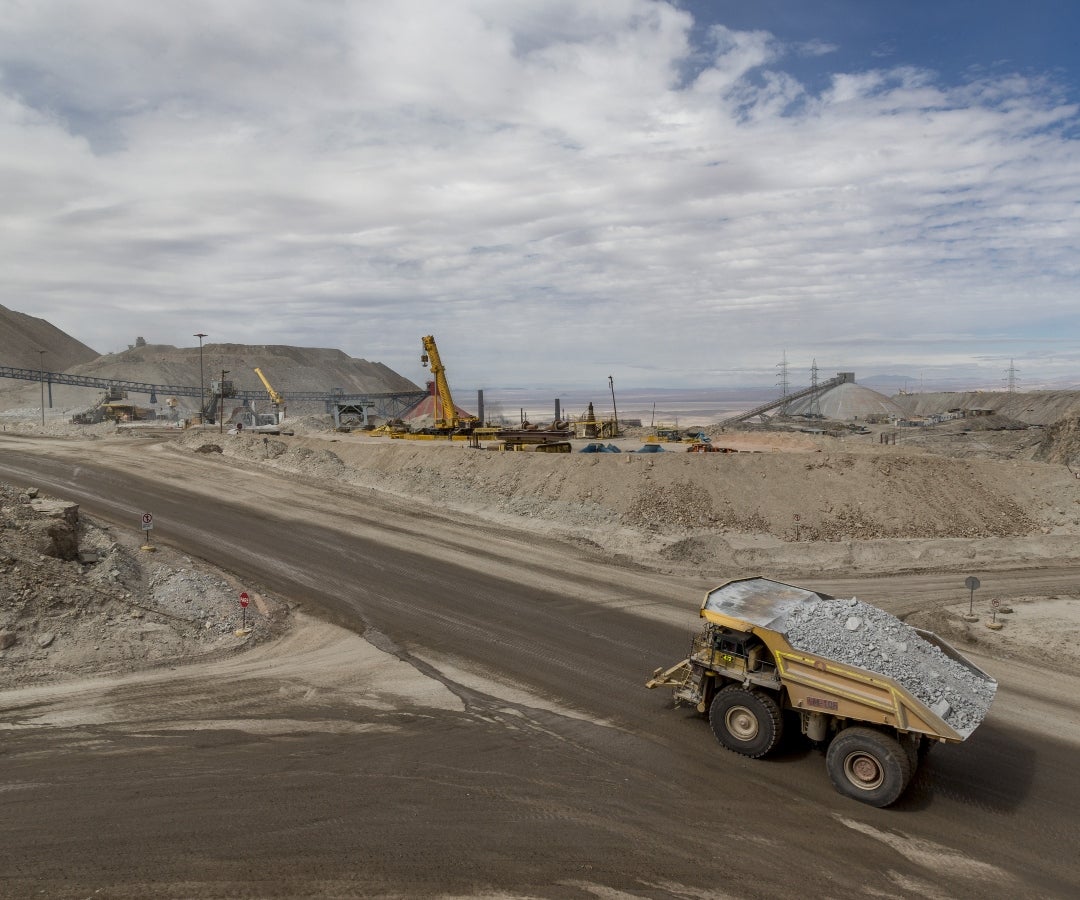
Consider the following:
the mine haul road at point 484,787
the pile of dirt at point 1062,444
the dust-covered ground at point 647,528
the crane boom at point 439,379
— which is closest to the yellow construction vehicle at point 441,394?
the crane boom at point 439,379

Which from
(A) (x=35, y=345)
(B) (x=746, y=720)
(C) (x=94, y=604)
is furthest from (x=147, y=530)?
(A) (x=35, y=345)

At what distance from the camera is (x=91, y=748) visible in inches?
404

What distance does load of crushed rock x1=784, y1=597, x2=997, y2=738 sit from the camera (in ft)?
29.5

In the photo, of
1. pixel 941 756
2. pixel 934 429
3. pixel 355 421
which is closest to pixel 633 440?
pixel 355 421

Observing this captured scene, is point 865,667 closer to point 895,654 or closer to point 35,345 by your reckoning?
point 895,654

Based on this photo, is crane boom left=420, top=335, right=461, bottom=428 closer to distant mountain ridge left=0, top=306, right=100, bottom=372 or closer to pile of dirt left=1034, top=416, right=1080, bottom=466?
pile of dirt left=1034, top=416, right=1080, bottom=466

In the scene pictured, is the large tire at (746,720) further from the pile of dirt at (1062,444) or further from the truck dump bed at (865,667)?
the pile of dirt at (1062,444)

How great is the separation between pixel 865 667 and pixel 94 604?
15.1 m

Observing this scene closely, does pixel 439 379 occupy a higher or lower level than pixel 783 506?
higher

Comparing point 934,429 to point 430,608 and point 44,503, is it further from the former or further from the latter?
point 44,503

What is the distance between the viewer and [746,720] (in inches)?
405

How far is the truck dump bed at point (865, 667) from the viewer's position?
28.8 ft

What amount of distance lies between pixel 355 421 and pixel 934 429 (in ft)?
151

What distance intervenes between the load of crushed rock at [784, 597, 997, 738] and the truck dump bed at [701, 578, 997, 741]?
0.5 inches
